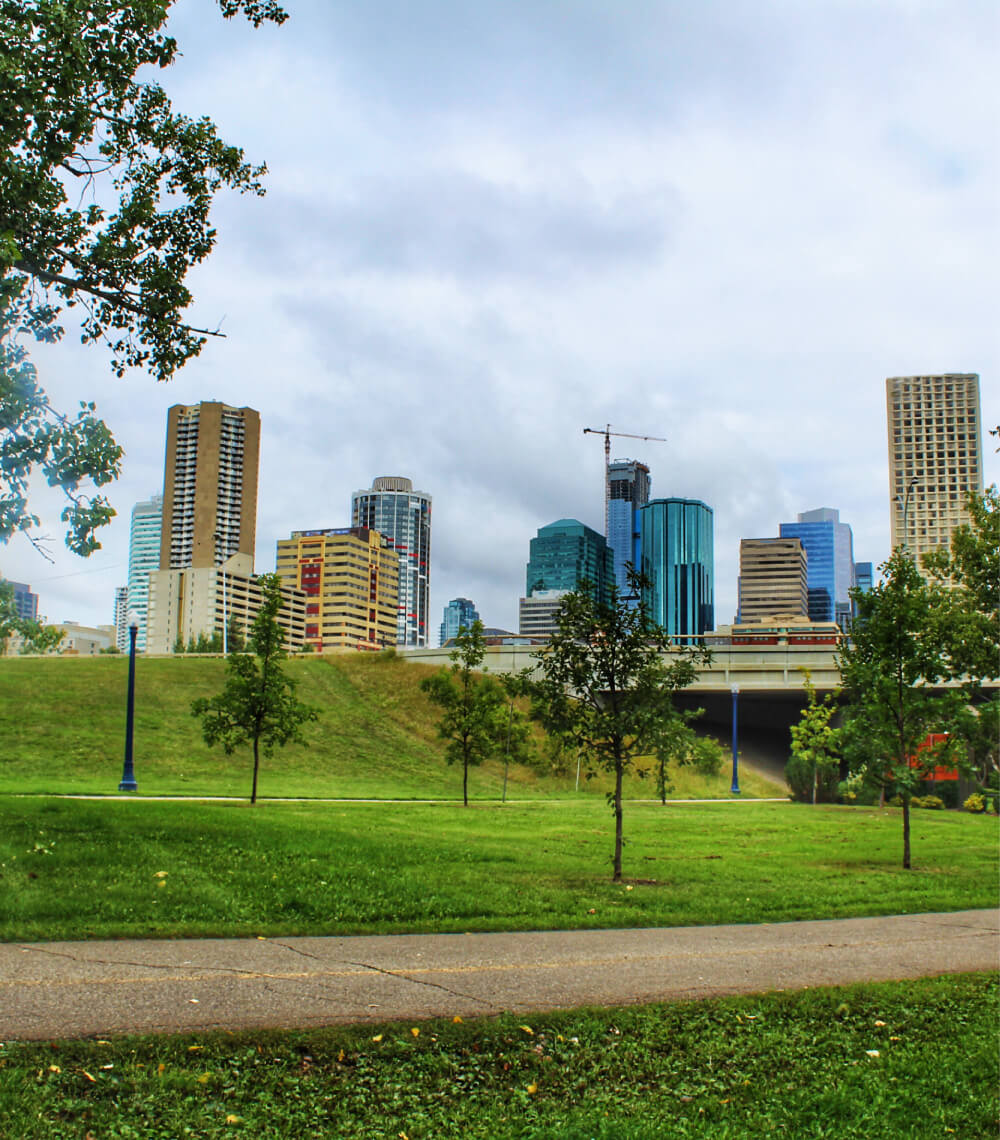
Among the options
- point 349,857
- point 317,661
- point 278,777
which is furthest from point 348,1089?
point 317,661

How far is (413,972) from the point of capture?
8.94m

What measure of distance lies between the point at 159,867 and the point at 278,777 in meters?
29.3

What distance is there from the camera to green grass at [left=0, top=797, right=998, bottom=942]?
11.6 metres

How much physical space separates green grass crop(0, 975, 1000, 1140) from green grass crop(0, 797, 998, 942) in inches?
183

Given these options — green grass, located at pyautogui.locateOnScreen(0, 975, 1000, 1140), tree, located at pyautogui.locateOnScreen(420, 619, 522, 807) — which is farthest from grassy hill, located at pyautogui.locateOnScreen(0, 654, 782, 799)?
green grass, located at pyautogui.locateOnScreen(0, 975, 1000, 1140)

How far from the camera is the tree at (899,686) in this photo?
20.9m

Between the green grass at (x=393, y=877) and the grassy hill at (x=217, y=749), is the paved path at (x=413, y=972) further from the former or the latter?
the grassy hill at (x=217, y=749)

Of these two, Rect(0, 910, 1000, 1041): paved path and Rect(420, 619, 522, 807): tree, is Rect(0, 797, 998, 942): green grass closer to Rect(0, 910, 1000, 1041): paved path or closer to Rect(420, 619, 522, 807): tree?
Rect(0, 910, 1000, 1041): paved path

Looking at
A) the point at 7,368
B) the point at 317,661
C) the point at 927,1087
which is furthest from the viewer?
the point at 317,661

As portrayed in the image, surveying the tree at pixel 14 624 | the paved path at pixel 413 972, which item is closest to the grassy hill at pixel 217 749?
the tree at pixel 14 624

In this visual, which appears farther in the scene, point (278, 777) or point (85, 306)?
point (278, 777)

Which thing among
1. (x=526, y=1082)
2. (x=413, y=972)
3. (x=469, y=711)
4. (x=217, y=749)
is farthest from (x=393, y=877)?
(x=217, y=749)

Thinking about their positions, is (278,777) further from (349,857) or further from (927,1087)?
(927,1087)

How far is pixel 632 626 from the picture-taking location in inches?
686
